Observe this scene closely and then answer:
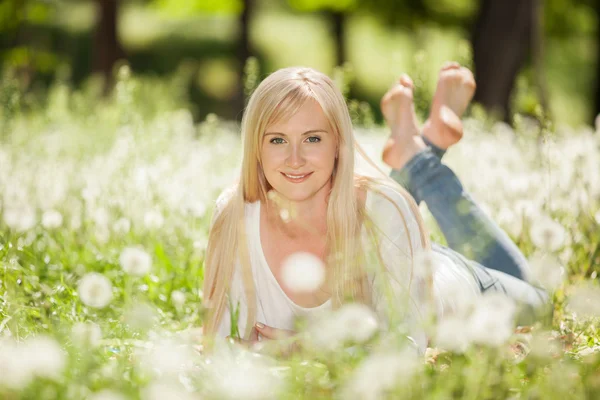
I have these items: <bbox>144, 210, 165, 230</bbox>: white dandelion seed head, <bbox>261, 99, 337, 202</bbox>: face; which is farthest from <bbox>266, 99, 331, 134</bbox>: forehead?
<bbox>144, 210, 165, 230</bbox>: white dandelion seed head

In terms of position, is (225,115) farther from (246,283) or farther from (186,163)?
(246,283)

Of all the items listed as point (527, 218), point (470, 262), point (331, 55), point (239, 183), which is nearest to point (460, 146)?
point (527, 218)

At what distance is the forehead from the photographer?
2.41 metres

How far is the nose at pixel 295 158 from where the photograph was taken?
94.0 inches

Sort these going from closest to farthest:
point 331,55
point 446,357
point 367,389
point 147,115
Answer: point 367,389
point 446,357
point 147,115
point 331,55

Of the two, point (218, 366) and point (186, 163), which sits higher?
point (186, 163)

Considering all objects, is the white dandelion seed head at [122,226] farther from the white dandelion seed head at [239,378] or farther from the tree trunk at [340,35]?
A: the tree trunk at [340,35]

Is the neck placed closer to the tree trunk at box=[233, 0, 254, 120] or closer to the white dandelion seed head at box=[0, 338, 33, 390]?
the white dandelion seed head at box=[0, 338, 33, 390]

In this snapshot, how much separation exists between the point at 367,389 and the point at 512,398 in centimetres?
42

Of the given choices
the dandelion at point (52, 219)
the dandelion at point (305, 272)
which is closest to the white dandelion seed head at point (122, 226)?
the dandelion at point (52, 219)

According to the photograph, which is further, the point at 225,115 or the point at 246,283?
the point at 225,115

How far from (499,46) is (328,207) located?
5.90 metres

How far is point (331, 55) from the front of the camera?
19.8 metres

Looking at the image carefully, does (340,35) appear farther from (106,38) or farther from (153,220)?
(153,220)
